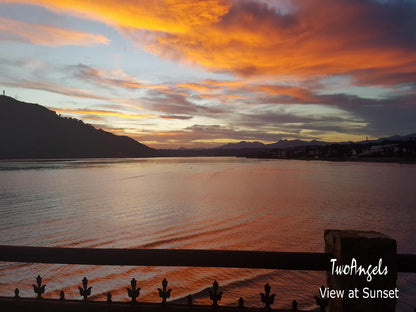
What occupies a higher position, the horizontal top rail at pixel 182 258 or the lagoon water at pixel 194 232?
the horizontal top rail at pixel 182 258

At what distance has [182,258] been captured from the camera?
275 centimetres

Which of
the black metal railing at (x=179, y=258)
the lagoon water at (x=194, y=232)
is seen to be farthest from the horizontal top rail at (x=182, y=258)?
the lagoon water at (x=194, y=232)

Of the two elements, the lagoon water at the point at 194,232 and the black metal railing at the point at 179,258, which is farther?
the lagoon water at the point at 194,232

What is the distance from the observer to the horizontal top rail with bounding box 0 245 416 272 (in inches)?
108

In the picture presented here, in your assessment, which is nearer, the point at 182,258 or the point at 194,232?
the point at 182,258

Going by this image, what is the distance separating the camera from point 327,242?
296 cm

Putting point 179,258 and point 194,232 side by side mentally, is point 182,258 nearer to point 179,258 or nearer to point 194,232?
point 179,258

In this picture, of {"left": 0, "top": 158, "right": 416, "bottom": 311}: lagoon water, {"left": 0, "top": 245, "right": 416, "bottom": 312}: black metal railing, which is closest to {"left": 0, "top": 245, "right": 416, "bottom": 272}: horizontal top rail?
{"left": 0, "top": 245, "right": 416, "bottom": 312}: black metal railing

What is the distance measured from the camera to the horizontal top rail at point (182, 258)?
2736 millimetres

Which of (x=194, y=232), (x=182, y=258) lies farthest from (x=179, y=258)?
(x=194, y=232)

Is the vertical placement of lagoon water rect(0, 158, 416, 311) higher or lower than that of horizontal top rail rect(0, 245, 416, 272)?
lower

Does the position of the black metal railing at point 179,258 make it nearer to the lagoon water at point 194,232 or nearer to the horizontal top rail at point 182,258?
the horizontal top rail at point 182,258

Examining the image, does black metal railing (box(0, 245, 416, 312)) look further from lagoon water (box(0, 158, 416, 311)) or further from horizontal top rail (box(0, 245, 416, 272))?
lagoon water (box(0, 158, 416, 311))

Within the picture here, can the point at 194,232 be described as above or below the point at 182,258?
below
